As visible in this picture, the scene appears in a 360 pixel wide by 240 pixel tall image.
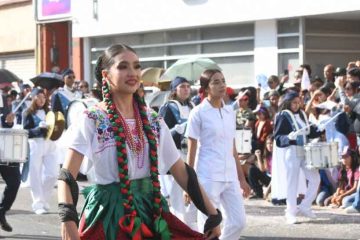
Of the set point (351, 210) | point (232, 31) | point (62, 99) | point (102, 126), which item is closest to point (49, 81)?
point (62, 99)

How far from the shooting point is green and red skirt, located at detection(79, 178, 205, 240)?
485 centimetres

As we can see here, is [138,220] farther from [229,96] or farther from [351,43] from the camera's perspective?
[351,43]

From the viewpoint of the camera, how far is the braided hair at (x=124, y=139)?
4859 mm

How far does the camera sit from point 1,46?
32312 millimetres

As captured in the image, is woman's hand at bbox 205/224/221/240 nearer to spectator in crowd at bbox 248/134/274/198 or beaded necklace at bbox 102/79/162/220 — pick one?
beaded necklace at bbox 102/79/162/220

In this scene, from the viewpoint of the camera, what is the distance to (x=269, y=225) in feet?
37.2

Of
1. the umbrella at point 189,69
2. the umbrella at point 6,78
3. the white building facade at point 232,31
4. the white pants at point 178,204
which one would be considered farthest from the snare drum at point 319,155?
the white building facade at point 232,31

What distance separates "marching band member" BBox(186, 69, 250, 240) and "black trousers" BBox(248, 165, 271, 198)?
5.25 metres

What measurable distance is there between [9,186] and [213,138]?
309cm

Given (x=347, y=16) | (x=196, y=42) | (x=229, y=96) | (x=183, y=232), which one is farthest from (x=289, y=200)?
(x=196, y=42)

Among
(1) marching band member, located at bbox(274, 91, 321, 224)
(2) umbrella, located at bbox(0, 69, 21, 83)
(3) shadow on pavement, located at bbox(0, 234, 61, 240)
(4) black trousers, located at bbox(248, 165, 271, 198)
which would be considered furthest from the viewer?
(2) umbrella, located at bbox(0, 69, 21, 83)

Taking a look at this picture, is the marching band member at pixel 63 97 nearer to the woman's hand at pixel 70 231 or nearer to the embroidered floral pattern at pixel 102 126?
the embroidered floral pattern at pixel 102 126

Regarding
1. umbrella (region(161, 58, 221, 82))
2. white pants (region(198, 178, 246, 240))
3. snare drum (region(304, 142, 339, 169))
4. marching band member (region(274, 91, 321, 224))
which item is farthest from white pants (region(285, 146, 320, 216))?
umbrella (region(161, 58, 221, 82))

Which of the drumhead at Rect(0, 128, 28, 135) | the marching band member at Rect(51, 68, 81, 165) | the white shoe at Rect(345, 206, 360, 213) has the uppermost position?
the marching band member at Rect(51, 68, 81, 165)
